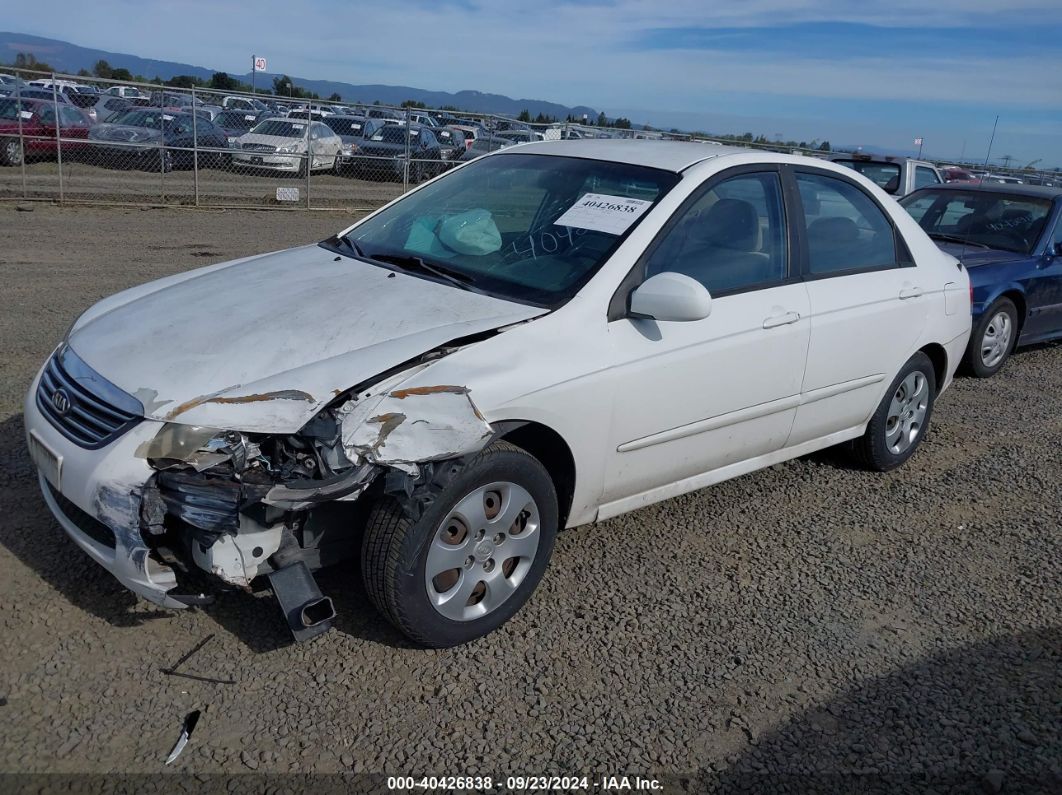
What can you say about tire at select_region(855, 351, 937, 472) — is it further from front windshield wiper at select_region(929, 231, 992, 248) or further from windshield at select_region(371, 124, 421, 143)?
windshield at select_region(371, 124, 421, 143)

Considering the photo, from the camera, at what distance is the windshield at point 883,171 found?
1245 centimetres

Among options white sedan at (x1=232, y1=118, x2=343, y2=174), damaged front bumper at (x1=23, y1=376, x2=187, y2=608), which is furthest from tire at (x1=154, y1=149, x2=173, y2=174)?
damaged front bumper at (x1=23, y1=376, x2=187, y2=608)

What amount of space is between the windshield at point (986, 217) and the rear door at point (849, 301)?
11.6ft

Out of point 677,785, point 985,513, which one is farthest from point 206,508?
point 985,513

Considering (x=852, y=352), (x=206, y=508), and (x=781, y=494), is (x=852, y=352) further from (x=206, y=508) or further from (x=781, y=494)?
(x=206, y=508)

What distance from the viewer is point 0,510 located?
3.96 m

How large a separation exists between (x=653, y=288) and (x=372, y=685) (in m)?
1.79

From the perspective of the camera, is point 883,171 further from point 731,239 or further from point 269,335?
point 269,335

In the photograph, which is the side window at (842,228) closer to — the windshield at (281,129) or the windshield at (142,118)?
the windshield at (142,118)

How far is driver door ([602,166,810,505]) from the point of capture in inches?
144

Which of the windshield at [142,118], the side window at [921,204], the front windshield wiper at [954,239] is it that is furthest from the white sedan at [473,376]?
the windshield at [142,118]

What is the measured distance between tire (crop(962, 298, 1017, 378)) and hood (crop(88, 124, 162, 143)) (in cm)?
1596

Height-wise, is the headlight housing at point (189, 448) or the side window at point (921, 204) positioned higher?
the side window at point (921, 204)

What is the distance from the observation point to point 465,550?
10.6ft
